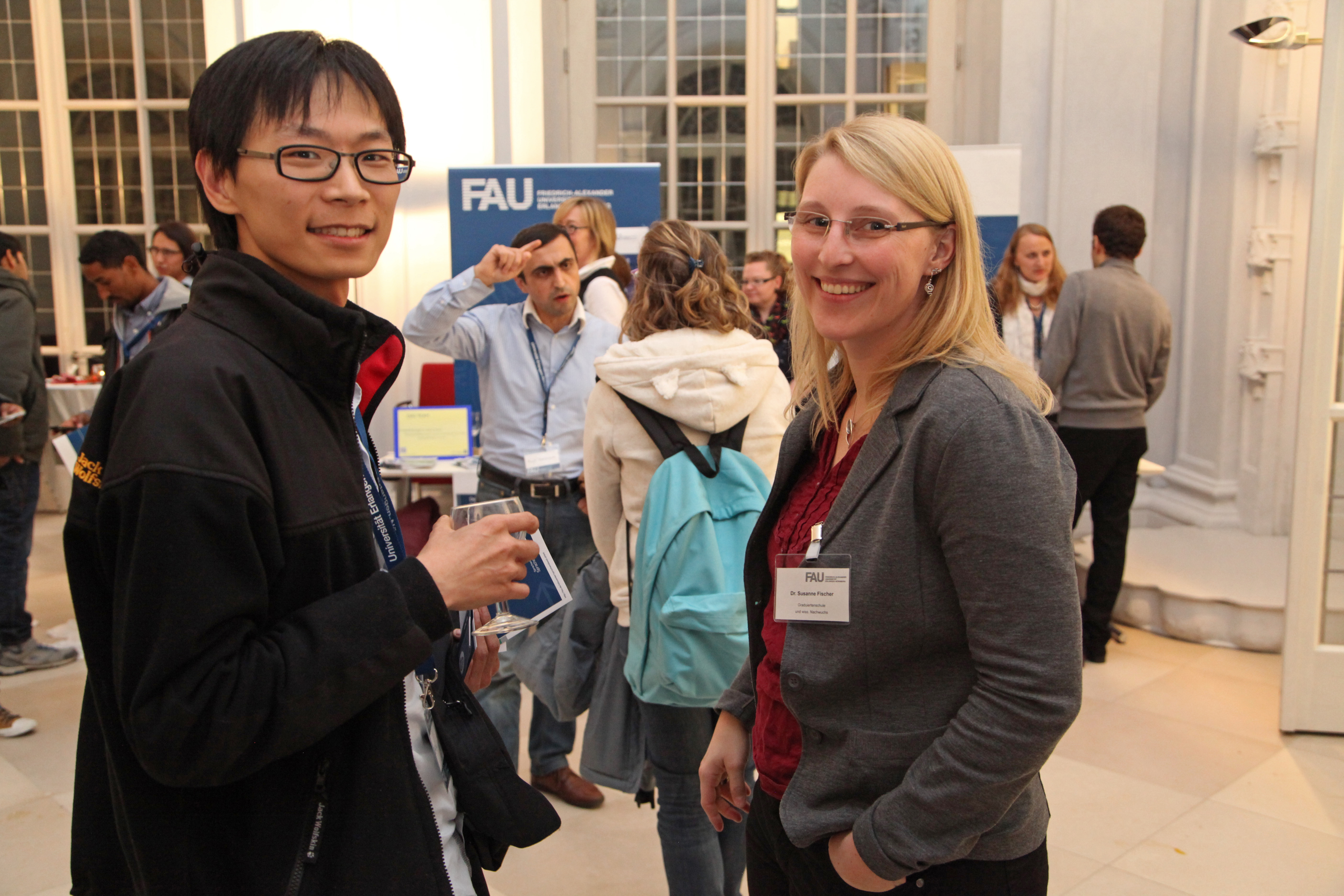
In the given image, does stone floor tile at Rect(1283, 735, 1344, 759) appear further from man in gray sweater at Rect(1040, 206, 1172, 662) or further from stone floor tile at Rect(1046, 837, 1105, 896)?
stone floor tile at Rect(1046, 837, 1105, 896)

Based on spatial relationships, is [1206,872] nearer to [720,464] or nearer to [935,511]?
[720,464]

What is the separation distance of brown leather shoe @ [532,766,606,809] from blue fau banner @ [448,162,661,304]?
287 centimetres

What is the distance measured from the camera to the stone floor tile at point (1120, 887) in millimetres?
2441

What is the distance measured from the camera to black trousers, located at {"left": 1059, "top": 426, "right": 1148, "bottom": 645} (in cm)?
411

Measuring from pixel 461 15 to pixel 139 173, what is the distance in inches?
132

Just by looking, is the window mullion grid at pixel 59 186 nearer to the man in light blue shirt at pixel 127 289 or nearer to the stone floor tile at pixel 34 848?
the man in light blue shirt at pixel 127 289

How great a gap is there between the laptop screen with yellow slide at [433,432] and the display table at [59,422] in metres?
3.44

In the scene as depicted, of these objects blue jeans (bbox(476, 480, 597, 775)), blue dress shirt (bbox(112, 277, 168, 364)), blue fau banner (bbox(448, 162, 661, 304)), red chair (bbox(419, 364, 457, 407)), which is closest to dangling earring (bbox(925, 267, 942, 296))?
blue jeans (bbox(476, 480, 597, 775))

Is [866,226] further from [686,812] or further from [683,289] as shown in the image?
[686,812]

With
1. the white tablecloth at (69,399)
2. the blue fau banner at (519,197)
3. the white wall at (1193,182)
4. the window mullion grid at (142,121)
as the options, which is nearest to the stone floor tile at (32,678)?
the blue fau banner at (519,197)

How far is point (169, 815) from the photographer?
0.92 metres

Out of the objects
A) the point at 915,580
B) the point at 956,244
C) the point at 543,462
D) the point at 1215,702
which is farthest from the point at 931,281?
the point at 1215,702

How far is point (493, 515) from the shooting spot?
1.14 metres

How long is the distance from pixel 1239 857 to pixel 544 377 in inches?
93.9
